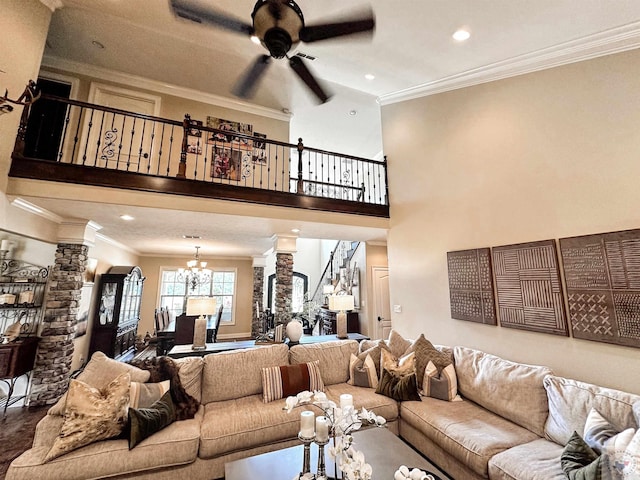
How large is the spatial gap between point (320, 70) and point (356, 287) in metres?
4.59

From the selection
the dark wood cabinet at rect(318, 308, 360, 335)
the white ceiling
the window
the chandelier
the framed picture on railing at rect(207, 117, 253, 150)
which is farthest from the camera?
the window

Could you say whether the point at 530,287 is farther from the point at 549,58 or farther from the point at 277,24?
the point at 277,24

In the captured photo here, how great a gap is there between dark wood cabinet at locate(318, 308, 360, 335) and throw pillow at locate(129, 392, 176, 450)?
4.52 meters

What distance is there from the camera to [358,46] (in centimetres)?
372

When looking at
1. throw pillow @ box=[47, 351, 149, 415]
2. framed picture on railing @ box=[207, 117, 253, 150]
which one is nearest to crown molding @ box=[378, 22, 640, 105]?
framed picture on railing @ box=[207, 117, 253, 150]

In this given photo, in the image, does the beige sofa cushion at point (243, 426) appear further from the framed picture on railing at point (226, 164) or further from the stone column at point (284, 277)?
the framed picture on railing at point (226, 164)

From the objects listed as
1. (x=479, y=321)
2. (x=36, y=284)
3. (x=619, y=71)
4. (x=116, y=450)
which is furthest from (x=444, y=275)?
(x=36, y=284)

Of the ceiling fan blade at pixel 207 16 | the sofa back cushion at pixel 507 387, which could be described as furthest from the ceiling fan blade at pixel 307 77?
the sofa back cushion at pixel 507 387

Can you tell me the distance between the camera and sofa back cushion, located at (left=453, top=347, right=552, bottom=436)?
223cm

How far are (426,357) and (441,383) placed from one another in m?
0.29

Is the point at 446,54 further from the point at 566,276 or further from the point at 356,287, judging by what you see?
the point at 356,287

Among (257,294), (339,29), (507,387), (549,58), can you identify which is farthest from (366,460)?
(257,294)

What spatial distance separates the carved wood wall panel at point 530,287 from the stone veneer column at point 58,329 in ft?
18.8

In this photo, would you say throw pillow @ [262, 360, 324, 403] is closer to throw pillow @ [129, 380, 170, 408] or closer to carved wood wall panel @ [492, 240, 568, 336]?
throw pillow @ [129, 380, 170, 408]
